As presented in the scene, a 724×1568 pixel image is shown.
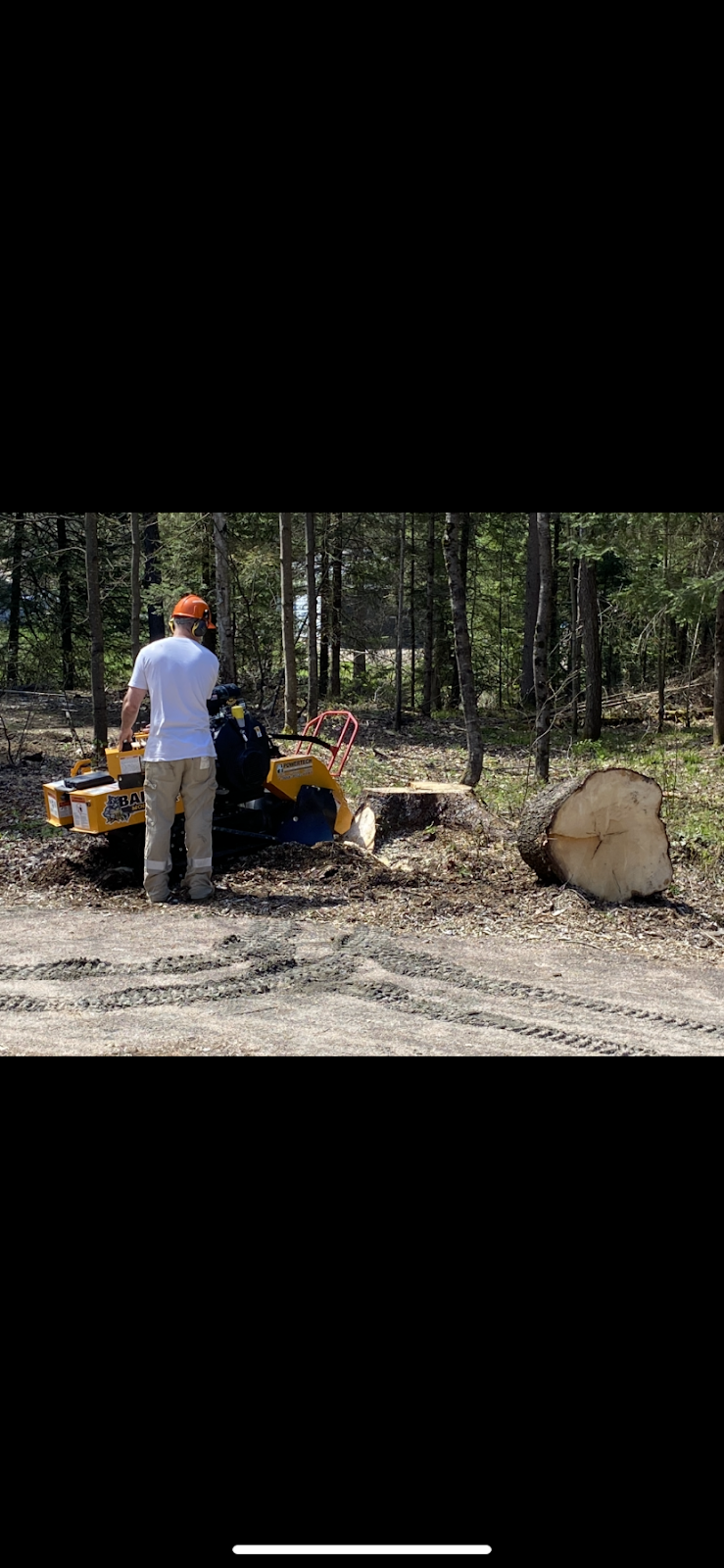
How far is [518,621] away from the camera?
102 ft

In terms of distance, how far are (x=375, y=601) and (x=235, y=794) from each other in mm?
16574

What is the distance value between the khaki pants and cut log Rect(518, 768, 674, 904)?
2234mm

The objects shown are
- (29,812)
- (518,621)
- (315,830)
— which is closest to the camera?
(315,830)

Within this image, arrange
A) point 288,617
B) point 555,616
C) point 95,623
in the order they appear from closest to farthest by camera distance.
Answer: point 95,623
point 288,617
point 555,616

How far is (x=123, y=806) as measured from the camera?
7.50 m

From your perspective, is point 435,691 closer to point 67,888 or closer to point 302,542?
point 302,542

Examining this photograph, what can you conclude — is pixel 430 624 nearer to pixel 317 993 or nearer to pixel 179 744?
pixel 179 744

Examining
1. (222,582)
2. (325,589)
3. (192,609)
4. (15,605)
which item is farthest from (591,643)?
(192,609)

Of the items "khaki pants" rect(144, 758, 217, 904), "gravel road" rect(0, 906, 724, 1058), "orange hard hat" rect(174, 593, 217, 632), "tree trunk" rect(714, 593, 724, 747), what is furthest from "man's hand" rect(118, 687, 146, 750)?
"tree trunk" rect(714, 593, 724, 747)

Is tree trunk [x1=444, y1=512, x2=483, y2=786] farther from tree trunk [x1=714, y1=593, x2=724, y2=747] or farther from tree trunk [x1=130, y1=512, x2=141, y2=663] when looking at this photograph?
tree trunk [x1=714, y1=593, x2=724, y2=747]

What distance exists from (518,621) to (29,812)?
2269 centimetres

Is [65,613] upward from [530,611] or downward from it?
downward

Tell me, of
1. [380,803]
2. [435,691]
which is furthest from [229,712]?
[435,691]

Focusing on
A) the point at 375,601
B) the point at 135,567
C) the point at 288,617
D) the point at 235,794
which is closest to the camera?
the point at 235,794
